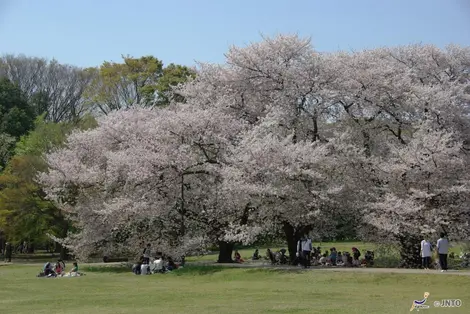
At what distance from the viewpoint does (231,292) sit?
1939cm

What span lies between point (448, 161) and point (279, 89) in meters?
8.77

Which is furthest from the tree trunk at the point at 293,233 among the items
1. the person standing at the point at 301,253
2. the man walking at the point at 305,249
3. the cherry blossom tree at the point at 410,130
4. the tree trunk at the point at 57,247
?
the tree trunk at the point at 57,247

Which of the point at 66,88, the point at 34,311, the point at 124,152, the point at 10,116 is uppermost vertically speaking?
the point at 66,88

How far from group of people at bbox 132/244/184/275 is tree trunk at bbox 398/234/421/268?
31.4 feet

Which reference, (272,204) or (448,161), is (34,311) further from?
(448,161)

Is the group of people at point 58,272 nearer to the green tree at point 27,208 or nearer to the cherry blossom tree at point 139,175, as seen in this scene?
the cherry blossom tree at point 139,175

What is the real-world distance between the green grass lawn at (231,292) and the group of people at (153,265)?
3.09 ft

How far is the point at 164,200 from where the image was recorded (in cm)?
3045

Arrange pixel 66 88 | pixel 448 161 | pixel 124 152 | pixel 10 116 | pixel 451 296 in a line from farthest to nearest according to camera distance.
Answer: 1. pixel 66 88
2. pixel 10 116
3. pixel 124 152
4. pixel 448 161
5. pixel 451 296

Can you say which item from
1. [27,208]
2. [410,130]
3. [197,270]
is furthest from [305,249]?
[27,208]

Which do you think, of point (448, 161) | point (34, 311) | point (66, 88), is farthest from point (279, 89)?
point (66, 88)

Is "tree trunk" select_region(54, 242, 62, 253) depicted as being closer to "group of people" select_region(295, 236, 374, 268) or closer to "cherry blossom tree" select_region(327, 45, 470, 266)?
"group of people" select_region(295, 236, 374, 268)

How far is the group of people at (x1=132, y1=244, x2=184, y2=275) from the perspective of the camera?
89.5ft

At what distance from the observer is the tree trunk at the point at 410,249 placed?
2767 cm
